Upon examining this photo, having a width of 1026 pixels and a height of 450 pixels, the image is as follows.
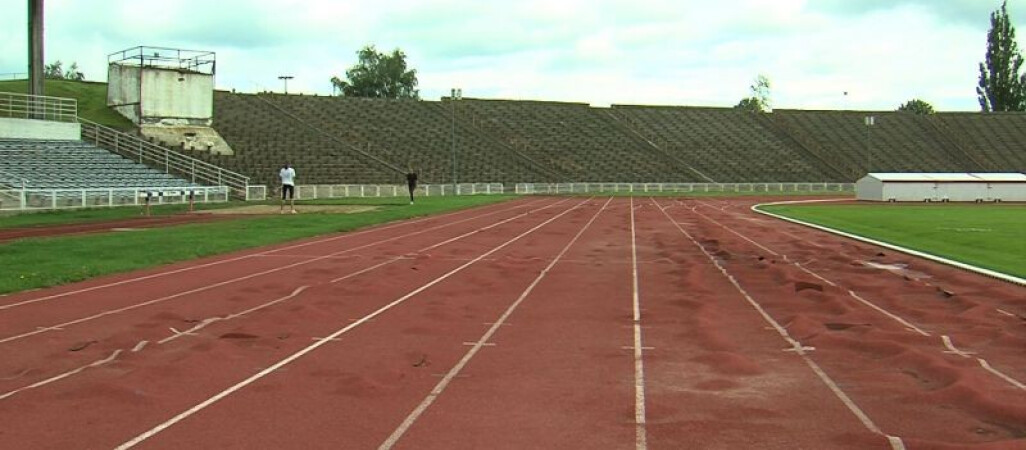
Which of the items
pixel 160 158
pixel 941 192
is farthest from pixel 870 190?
pixel 160 158

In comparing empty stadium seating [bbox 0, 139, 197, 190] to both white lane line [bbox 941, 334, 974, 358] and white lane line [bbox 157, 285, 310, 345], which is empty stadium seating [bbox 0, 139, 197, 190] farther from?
white lane line [bbox 941, 334, 974, 358]

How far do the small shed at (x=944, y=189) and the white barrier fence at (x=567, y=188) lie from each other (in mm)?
15758

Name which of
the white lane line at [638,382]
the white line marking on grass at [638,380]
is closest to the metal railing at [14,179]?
the white line marking on grass at [638,380]

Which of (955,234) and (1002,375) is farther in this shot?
(955,234)

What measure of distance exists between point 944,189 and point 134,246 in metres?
43.6

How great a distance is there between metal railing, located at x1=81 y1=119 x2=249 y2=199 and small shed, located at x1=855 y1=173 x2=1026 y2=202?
34.7 m

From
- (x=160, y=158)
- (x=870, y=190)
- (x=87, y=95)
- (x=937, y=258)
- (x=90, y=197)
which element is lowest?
(x=937, y=258)

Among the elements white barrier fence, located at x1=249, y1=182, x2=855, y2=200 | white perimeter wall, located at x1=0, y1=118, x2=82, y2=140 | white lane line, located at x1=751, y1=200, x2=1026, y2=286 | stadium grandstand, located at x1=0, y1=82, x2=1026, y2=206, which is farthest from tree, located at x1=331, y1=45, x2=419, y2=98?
white lane line, located at x1=751, y1=200, x2=1026, y2=286

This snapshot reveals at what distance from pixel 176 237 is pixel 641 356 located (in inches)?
573

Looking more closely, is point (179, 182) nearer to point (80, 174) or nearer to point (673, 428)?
point (80, 174)

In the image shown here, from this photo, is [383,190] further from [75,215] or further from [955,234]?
[955,234]

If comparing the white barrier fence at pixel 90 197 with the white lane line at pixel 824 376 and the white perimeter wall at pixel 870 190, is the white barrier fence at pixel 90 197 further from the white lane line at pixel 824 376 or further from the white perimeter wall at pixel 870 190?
the white perimeter wall at pixel 870 190

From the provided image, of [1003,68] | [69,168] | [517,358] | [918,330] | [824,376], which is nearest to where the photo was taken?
[824,376]

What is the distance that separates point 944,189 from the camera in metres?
46.3
